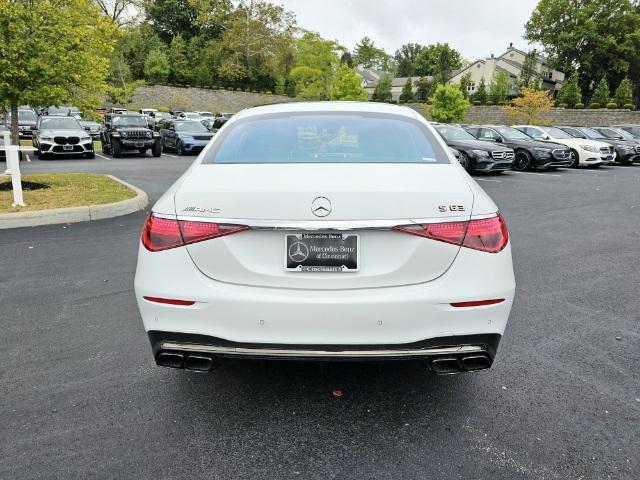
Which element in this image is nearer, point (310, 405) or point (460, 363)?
point (460, 363)

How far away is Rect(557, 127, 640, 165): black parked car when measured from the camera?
21.1 m

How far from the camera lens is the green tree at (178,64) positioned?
68.4 meters

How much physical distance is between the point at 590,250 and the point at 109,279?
19.3 ft

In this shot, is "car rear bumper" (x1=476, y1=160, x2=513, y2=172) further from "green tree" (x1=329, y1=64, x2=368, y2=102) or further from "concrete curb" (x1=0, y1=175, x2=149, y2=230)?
"green tree" (x1=329, y1=64, x2=368, y2=102)

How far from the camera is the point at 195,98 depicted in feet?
209

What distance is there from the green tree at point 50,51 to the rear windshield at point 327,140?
7.16 m

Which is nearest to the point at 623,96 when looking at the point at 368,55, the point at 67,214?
the point at 67,214

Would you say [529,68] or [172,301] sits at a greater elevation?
[529,68]

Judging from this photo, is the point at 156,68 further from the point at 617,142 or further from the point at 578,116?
the point at 617,142

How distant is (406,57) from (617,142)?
122358 millimetres

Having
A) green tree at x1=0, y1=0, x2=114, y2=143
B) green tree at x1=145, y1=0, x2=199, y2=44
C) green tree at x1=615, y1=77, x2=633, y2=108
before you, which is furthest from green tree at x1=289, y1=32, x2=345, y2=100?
green tree at x1=0, y1=0, x2=114, y2=143

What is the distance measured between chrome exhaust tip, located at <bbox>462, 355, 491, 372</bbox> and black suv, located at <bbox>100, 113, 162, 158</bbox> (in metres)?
19.9

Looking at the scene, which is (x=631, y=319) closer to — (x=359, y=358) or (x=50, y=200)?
(x=359, y=358)

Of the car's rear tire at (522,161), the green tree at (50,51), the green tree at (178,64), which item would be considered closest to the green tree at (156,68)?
the green tree at (178,64)
